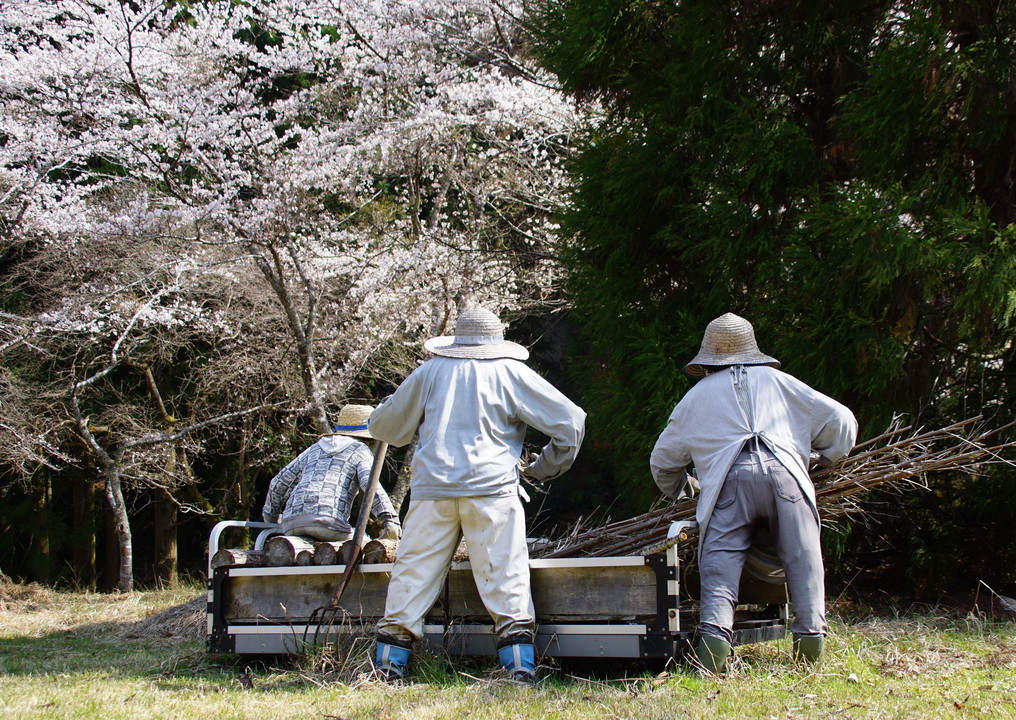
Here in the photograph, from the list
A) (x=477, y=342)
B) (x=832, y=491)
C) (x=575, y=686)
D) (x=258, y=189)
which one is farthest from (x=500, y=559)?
(x=258, y=189)

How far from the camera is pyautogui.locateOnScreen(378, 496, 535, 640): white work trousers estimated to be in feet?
12.7

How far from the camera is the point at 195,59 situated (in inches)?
422

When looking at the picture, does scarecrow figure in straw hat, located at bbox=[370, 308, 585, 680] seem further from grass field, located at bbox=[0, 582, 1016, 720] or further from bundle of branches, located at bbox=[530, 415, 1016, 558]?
bundle of branches, located at bbox=[530, 415, 1016, 558]

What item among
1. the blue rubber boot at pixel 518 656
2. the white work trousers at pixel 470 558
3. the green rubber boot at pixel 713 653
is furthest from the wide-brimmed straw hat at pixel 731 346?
the blue rubber boot at pixel 518 656

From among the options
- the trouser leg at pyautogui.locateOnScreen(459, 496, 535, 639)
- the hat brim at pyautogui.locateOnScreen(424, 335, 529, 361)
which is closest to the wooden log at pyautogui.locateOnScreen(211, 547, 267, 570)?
the trouser leg at pyautogui.locateOnScreen(459, 496, 535, 639)

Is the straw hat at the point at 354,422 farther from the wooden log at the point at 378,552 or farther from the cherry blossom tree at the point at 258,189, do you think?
the cherry blossom tree at the point at 258,189

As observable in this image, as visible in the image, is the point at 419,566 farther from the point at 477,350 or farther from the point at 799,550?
the point at 799,550

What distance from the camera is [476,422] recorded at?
4055mm

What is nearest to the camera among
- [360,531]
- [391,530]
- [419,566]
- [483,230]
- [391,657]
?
[391,657]

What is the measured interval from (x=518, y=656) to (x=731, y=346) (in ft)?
5.50

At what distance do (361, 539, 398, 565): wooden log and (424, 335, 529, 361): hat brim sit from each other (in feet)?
3.49

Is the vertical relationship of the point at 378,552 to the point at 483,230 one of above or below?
below

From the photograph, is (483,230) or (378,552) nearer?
(378,552)

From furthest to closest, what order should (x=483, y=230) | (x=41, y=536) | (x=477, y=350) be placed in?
(x=41, y=536)
(x=483, y=230)
(x=477, y=350)
